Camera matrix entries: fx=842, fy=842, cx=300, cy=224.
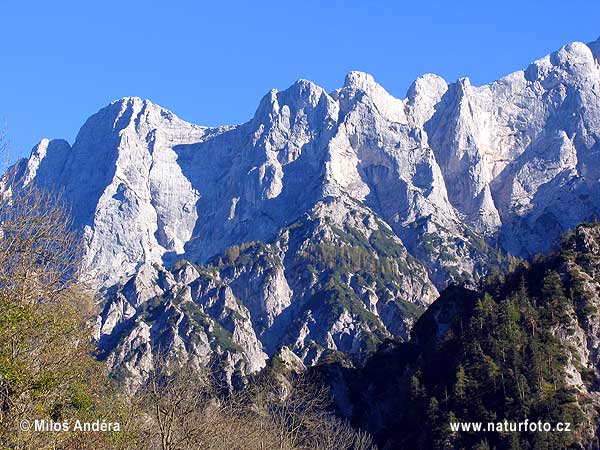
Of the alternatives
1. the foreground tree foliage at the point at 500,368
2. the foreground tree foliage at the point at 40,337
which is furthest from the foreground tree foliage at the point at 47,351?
the foreground tree foliage at the point at 500,368

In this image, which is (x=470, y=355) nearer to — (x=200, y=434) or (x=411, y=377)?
(x=411, y=377)

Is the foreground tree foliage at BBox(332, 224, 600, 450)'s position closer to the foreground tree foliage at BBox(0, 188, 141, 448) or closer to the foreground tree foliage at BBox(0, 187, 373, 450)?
the foreground tree foliage at BBox(0, 187, 373, 450)

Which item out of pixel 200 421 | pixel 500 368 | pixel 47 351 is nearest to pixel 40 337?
pixel 47 351

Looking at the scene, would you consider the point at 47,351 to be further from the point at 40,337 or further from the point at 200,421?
the point at 200,421

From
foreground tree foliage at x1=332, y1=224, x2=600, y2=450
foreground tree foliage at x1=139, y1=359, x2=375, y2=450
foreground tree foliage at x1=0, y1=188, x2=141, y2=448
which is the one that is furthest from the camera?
foreground tree foliage at x1=332, y1=224, x2=600, y2=450

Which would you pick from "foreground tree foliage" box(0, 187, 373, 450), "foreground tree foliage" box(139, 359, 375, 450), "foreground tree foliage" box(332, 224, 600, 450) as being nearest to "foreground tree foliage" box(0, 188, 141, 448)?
"foreground tree foliage" box(0, 187, 373, 450)

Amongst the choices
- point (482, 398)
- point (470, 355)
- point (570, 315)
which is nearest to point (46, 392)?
point (482, 398)

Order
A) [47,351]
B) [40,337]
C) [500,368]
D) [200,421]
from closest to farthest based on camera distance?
[40,337]
[47,351]
[200,421]
[500,368]

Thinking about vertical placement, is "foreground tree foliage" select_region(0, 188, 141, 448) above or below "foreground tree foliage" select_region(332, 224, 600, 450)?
below

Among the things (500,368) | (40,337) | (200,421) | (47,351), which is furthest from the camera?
(500,368)

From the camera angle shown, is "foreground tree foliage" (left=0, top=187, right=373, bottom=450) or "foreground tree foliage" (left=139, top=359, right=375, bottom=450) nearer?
"foreground tree foliage" (left=0, top=187, right=373, bottom=450)

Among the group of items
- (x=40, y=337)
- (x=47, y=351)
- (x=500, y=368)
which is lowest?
(x=47, y=351)

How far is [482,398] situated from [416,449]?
10825 millimetres

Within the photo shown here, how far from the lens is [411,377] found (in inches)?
4916
